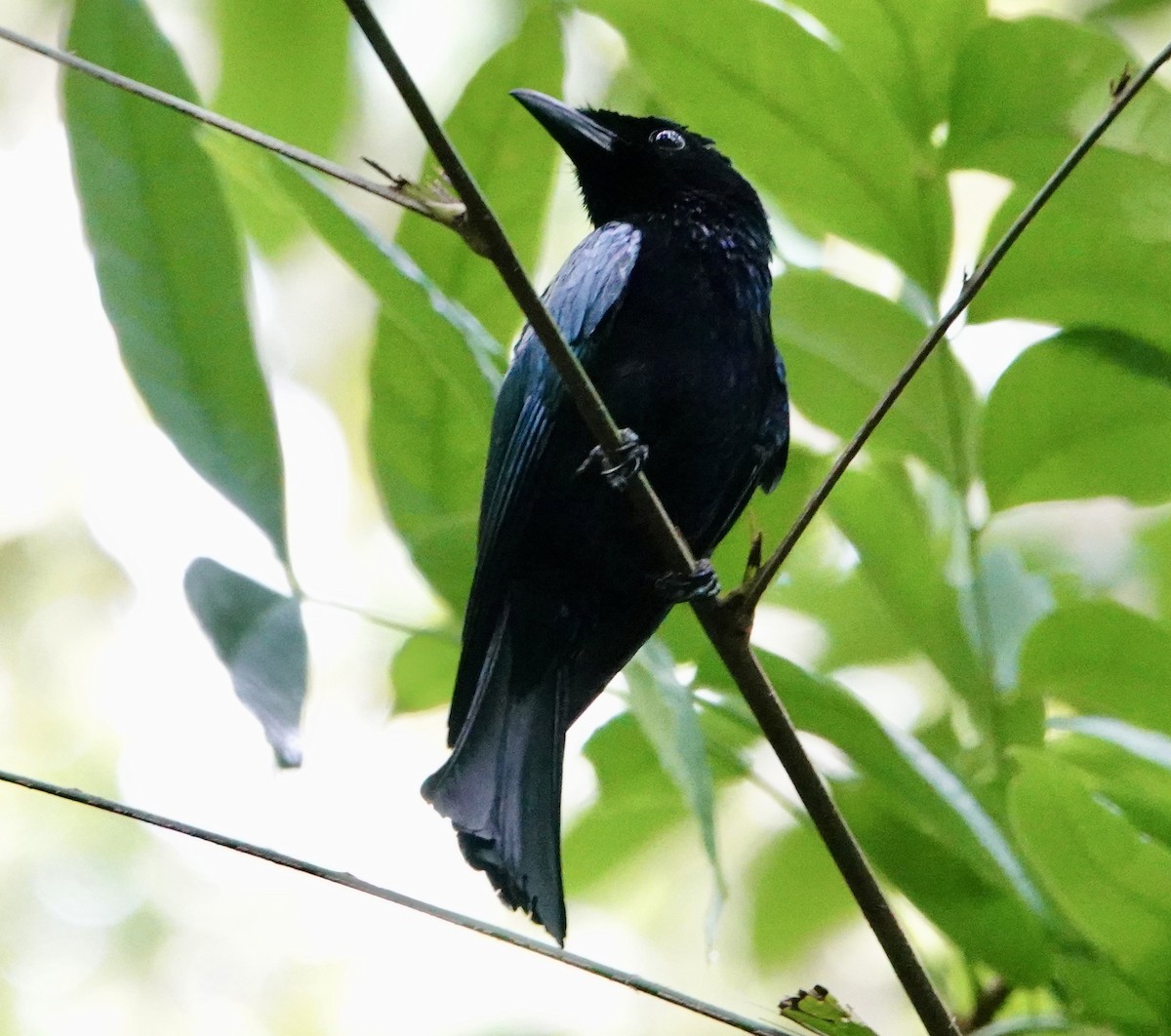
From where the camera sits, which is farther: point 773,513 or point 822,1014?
point 773,513

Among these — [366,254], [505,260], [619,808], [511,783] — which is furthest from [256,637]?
[619,808]

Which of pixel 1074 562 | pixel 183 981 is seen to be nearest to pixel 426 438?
pixel 1074 562

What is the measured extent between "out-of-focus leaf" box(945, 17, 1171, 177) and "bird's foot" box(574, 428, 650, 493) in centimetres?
58

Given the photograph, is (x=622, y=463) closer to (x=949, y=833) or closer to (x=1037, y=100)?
(x=949, y=833)

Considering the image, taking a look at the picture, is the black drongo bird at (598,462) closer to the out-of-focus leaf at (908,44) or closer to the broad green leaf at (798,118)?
the broad green leaf at (798,118)

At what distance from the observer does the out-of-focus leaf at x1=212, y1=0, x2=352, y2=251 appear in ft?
6.81

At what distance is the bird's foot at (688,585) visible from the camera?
5.20 feet

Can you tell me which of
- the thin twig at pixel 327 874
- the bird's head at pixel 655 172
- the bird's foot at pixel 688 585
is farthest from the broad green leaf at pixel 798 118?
the thin twig at pixel 327 874

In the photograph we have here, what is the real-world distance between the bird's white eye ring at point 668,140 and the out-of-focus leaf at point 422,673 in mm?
857

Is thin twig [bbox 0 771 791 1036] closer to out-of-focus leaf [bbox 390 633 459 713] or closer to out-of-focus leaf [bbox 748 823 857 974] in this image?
out-of-focus leaf [bbox 390 633 459 713]

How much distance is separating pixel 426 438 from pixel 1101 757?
0.99m

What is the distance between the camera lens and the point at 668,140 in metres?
2.29

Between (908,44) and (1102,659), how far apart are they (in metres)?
0.84

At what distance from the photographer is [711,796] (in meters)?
1.61
